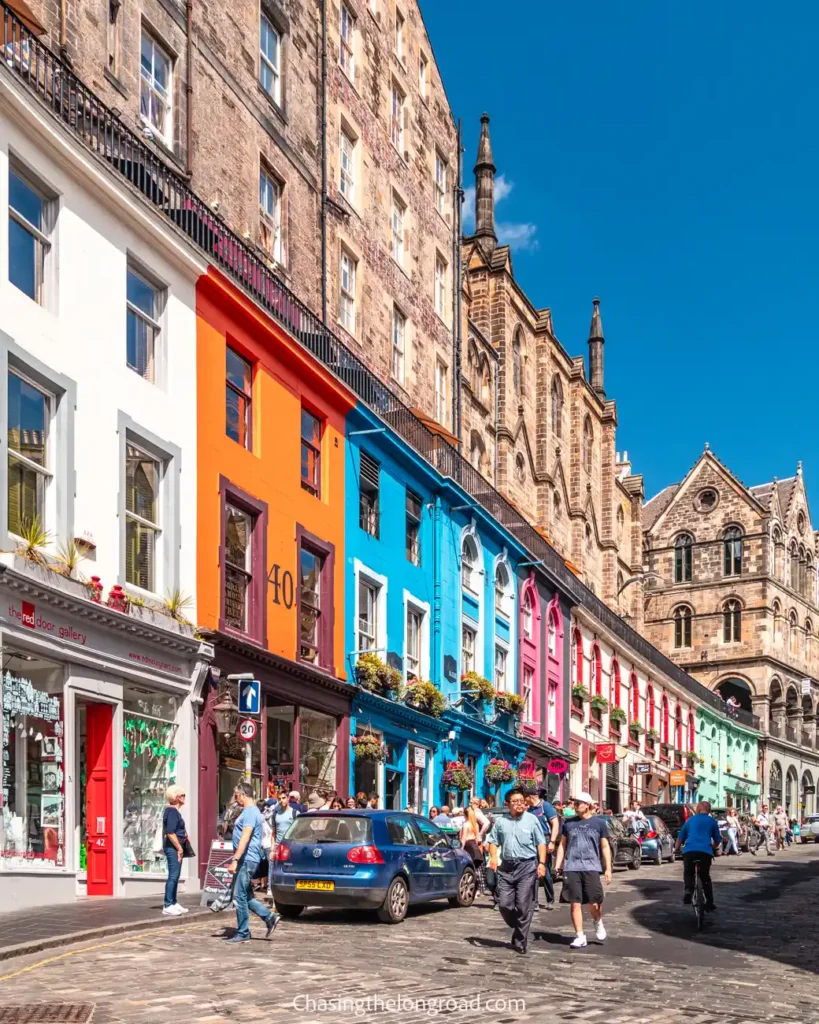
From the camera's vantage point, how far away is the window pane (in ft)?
67.8

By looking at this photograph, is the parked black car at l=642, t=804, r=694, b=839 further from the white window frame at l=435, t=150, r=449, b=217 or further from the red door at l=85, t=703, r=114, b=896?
the red door at l=85, t=703, r=114, b=896

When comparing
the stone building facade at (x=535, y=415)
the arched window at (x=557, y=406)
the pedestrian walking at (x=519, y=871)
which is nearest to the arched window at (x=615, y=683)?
the stone building facade at (x=535, y=415)

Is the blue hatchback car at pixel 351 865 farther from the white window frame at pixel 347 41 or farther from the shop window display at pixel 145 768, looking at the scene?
the white window frame at pixel 347 41

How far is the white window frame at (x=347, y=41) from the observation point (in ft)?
111

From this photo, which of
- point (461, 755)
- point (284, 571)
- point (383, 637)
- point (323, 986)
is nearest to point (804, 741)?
point (461, 755)

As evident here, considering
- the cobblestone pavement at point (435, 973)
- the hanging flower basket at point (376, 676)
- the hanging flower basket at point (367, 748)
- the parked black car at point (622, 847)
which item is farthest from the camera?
the parked black car at point (622, 847)

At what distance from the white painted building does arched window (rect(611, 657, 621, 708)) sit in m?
33.2

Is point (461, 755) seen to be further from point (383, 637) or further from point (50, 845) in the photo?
point (50, 845)

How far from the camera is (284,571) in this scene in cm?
2564

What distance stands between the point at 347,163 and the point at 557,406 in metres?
26.6

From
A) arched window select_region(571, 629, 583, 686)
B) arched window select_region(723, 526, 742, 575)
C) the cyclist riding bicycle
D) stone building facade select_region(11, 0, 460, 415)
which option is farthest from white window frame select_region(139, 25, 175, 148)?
arched window select_region(723, 526, 742, 575)

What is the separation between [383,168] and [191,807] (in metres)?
19.7

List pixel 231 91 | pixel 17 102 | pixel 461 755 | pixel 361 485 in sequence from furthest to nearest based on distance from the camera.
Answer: pixel 461 755
pixel 361 485
pixel 231 91
pixel 17 102

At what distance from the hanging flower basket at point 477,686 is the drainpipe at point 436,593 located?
1.84 m
